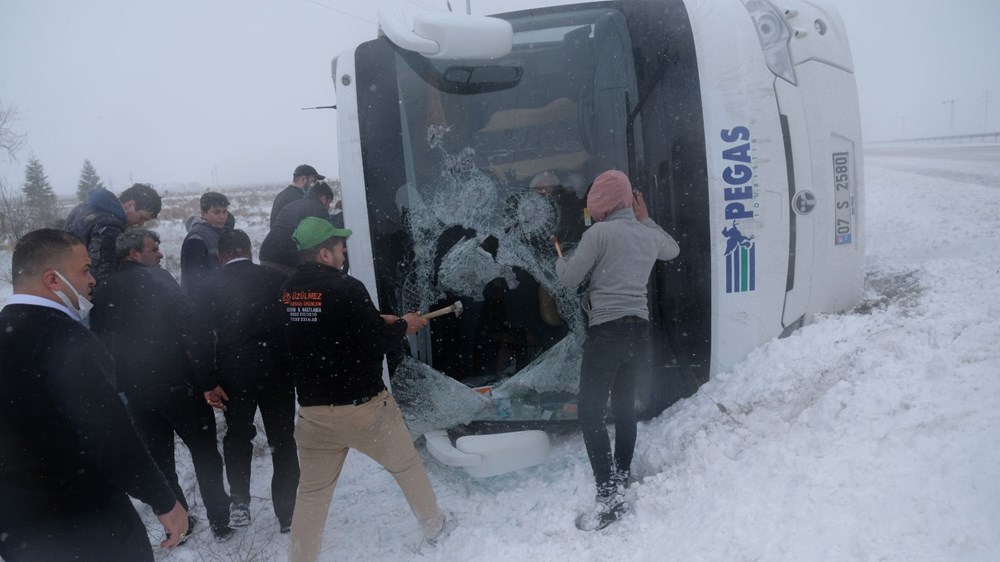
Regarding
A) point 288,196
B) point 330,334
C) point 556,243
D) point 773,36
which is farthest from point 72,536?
point 773,36

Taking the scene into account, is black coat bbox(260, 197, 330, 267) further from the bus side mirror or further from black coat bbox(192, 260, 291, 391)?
the bus side mirror

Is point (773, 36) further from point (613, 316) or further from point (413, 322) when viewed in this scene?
point (413, 322)

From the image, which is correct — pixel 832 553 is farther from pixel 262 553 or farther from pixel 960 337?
pixel 262 553

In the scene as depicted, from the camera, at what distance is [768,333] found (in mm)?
3008

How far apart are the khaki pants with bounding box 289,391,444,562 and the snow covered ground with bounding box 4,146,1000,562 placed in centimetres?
44

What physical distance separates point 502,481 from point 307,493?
1178 mm

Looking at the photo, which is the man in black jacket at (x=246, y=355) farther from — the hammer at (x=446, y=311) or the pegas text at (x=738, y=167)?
the pegas text at (x=738, y=167)

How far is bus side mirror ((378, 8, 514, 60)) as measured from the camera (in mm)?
2836

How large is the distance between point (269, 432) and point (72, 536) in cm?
131

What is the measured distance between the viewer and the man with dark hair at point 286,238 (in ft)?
11.0

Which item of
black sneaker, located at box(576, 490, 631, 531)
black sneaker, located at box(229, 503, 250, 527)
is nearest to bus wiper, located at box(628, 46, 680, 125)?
black sneaker, located at box(576, 490, 631, 531)

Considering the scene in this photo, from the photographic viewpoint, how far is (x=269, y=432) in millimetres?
3293

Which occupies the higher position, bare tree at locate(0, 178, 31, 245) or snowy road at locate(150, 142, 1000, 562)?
bare tree at locate(0, 178, 31, 245)

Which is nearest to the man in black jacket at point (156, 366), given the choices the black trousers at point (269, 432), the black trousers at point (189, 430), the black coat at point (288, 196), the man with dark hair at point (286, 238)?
the black trousers at point (189, 430)
